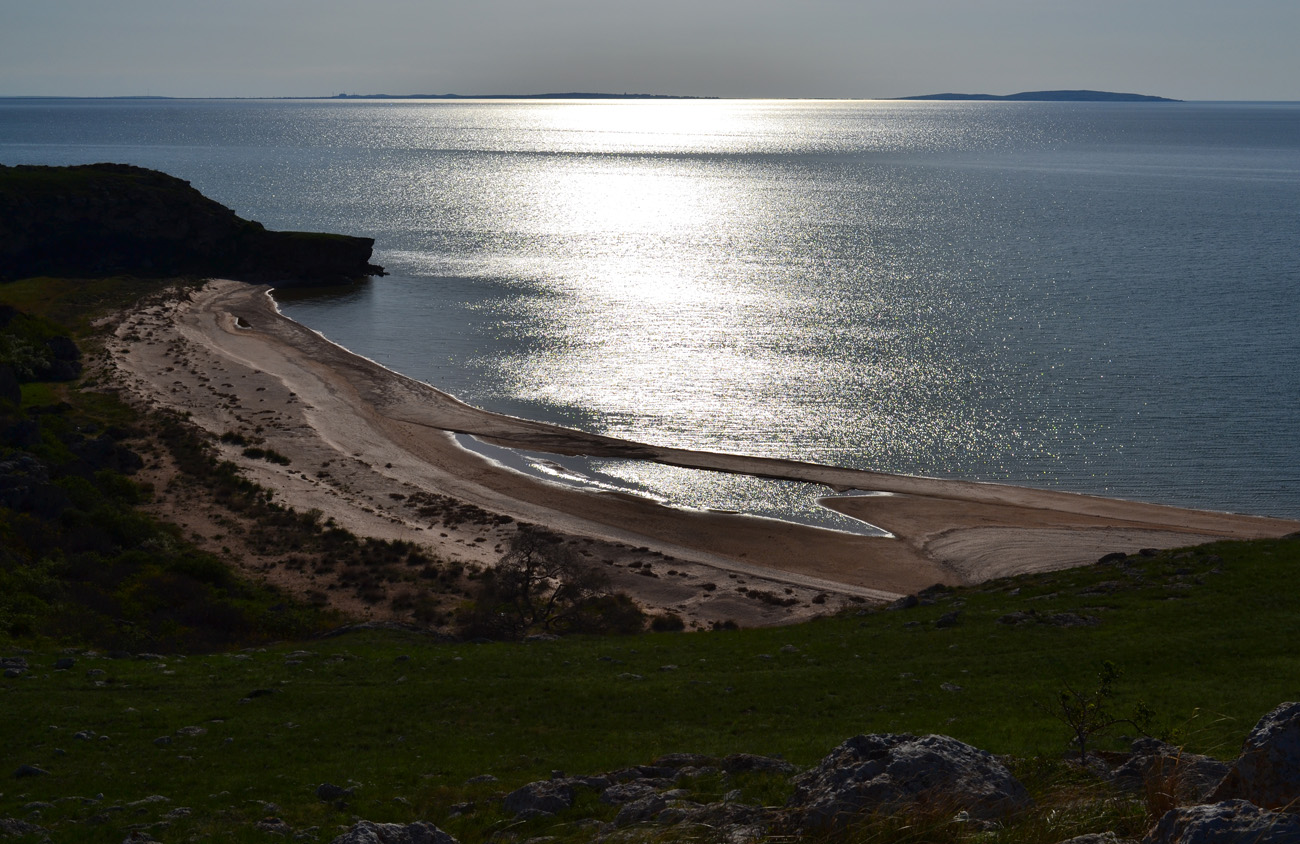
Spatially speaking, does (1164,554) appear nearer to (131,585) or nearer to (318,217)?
(131,585)

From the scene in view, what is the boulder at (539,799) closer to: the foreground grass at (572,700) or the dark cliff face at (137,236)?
→ the foreground grass at (572,700)

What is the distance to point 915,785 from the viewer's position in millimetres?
10969

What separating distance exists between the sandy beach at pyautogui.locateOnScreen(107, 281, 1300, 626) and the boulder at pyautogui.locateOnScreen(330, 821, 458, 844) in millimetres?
25691

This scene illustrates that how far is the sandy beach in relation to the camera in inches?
1699

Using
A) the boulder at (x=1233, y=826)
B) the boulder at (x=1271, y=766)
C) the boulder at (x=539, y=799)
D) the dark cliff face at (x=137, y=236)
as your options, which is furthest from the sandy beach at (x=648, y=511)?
the dark cliff face at (x=137, y=236)

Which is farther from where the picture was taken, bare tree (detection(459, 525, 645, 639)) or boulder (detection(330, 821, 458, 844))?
bare tree (detection(459, 525, 645, 639))

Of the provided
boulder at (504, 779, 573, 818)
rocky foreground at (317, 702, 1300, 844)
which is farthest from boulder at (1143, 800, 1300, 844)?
boulder at (504, 779, 573, 818)

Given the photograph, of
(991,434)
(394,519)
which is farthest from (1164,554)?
(394,519)

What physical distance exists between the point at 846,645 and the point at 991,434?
39.1 m

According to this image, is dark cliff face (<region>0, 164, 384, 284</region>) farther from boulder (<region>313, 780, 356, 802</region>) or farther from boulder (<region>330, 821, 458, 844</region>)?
boulder (<region>330, 821, 458, 844</region>)

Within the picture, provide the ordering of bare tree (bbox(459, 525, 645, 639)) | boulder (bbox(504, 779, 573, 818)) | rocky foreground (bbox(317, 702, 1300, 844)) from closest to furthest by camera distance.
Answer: rocky foreground (bbox(317, 702, 1300, 844)) < boulder (bbox(504, 779, 573, 818)) < bare tree (bbox(459, 525, 645, 639))

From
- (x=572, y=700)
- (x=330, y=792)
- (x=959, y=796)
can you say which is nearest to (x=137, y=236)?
(x=572, y=700)

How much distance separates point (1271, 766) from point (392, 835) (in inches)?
395

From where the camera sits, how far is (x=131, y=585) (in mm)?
33438
